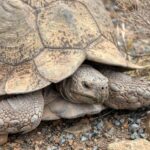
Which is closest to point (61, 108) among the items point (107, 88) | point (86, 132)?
point (86, 132)

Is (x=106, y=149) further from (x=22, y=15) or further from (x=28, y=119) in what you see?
(x=22, y=15)

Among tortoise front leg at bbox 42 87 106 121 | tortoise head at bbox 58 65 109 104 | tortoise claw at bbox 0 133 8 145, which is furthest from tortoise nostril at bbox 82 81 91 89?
tortoise claw at bbox 0 133 8 145

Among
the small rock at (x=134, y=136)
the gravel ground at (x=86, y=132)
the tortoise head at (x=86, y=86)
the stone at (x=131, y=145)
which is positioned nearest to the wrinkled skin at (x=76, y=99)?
the tortoise head at (x=86, y=86)

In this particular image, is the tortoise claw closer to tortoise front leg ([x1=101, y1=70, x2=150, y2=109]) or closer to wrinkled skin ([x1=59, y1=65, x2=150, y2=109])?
wrinkled skin ([x1=59, y1=65, x2=150, y2=109])

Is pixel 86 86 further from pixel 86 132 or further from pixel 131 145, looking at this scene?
pixel 131 145

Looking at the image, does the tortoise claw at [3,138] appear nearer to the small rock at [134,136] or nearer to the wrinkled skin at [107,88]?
the wrinkled skin at [107,88]
